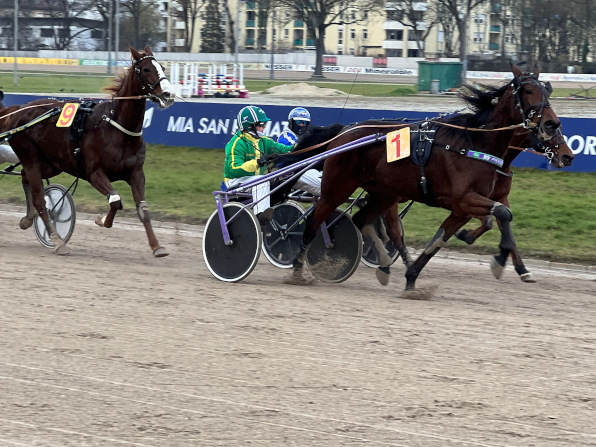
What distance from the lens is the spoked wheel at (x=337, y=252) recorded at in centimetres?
795

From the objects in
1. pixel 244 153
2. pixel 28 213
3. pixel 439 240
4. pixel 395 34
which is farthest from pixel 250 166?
pixel 395 34

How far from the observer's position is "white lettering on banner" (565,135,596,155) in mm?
13297

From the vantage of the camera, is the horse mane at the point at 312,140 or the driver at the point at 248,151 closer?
the driver at the point at 248,151

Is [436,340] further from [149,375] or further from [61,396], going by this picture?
[61,396]

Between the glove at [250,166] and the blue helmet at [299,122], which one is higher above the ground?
the blue helmet at [299,122]

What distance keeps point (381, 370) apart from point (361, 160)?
2.95 m

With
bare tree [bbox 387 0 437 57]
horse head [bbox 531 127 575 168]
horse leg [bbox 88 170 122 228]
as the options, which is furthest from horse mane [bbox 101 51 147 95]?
bare tree [bbox 387 0 437 57]

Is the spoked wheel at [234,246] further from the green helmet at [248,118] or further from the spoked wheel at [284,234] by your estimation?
the green helmet at [248,118]

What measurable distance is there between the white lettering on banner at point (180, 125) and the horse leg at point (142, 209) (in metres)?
8.46

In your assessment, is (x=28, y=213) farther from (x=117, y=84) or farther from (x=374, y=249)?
(x=374, y=249)

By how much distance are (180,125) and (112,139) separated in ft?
28.4

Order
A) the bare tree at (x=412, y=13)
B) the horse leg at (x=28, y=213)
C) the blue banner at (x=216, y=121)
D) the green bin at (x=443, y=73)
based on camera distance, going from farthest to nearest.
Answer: the bare tree at (x=412, y=13) → the green bin at (x=443, y=73) → the blue banner at (x=216, y=121) → the horse leg at (x=28, y=213)

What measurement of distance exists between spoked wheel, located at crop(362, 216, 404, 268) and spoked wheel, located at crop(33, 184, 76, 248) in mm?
3051

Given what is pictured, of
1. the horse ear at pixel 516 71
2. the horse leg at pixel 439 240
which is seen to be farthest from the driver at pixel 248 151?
the horse ear at pixel 516 71
